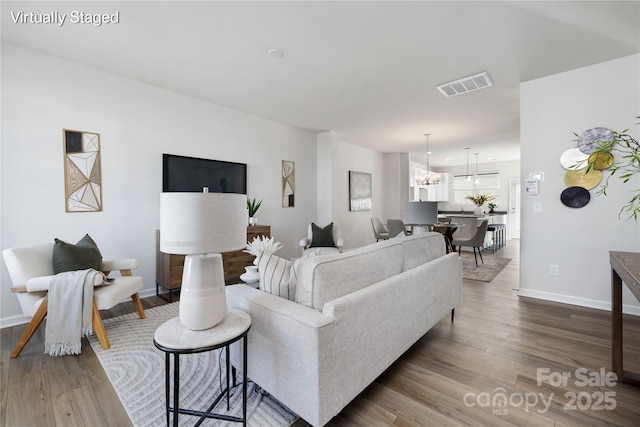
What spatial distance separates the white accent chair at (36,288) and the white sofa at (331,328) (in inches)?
51.9

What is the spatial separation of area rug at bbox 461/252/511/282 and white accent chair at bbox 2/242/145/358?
4376 mm

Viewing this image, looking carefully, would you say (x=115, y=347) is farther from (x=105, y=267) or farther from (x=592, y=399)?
(x=592, y=399)

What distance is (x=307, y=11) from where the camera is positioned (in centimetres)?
208

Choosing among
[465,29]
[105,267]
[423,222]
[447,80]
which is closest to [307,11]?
[465,29]

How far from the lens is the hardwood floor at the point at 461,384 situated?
1441 millimetres

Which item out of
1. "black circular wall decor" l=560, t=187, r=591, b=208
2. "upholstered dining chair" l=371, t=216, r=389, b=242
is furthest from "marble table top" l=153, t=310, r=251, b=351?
"upholstered dining chair" l=371, t=216, r=389, b=242

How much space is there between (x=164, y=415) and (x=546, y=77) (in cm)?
466

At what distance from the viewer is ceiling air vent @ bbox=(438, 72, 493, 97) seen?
315 centimetres

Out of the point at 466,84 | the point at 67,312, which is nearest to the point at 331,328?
the point at 67,312

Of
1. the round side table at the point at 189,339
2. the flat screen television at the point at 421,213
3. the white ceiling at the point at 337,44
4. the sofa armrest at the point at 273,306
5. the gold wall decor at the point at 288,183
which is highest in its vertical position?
the white ceiling at the point at 337,44

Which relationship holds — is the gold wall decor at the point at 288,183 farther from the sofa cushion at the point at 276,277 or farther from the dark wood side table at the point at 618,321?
the dark wood side table at the point at 618,321

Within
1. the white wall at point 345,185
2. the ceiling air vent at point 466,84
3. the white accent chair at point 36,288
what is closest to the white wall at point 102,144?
the white accent chair at point 36,288

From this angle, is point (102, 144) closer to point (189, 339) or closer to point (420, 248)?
point (189, 339)

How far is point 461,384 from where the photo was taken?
1.69 m
